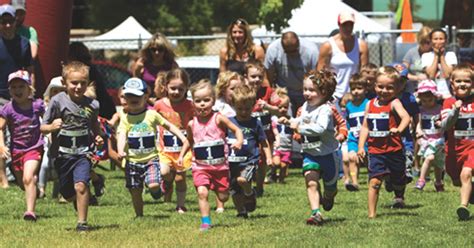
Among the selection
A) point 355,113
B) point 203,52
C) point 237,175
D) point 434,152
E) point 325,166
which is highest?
point 325,166

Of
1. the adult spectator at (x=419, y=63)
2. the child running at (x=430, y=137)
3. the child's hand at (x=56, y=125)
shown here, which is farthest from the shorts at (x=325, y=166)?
the adult spectator at (x=419, y=63)

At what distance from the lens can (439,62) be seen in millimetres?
18047

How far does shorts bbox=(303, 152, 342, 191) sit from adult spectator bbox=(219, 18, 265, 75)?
3.83 meters

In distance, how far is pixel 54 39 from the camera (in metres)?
17.1

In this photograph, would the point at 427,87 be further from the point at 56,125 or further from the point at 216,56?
the point at 216,56

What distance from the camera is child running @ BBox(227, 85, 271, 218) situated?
12664 mm

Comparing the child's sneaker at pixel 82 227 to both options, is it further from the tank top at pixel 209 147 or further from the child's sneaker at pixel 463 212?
the child's sneaker at pixel 463 212

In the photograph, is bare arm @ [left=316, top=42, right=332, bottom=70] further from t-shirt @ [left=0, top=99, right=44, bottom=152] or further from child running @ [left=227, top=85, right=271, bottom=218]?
t-shirt @ [left=0, top=99, right=44, bottom=152]

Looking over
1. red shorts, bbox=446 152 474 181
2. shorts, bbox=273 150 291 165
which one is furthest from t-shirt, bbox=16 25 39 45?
red shorts, bbox=446 152 474 181

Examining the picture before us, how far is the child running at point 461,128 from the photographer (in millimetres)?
12414

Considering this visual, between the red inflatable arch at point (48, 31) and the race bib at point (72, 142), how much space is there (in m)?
4.88

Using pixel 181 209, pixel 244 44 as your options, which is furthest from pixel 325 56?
pixel 181 209

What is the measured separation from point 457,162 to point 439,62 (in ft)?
18.3

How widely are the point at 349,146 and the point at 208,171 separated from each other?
4.67 m
